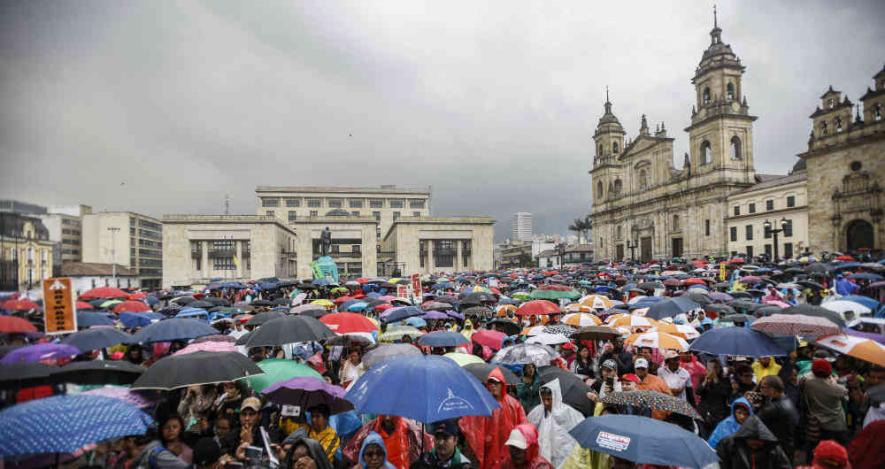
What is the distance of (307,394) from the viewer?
4984mm

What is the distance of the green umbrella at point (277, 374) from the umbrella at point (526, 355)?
2.33 meters

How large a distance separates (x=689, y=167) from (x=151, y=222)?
8843 cm

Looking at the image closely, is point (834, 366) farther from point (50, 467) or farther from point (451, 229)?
point (451, 229)

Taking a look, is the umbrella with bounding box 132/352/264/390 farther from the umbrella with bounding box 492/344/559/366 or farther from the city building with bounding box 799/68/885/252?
the city building with bounding box 799/68/885/252

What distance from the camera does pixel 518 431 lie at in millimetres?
4098

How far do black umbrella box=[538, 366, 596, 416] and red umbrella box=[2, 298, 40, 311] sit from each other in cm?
495

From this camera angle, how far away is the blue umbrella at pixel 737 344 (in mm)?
6161

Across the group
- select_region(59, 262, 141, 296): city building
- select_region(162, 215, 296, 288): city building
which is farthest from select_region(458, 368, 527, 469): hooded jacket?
select_region(162, 215, 296, 288): city building

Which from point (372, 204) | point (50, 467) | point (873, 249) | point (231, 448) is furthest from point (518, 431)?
point (372, 204)

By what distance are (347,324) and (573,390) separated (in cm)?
434

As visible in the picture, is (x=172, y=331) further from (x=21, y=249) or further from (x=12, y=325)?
(x=21, y=249)

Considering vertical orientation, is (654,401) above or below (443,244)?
below

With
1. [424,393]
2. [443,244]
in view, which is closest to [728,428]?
[424,393]

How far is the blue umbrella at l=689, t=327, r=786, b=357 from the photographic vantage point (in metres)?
6.16
